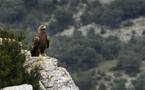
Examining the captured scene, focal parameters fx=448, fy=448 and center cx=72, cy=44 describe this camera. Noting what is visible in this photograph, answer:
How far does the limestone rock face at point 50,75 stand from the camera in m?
17.0

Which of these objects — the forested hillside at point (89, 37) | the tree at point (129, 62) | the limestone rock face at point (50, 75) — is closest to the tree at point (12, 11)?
the forested hillside at point (89, 37)

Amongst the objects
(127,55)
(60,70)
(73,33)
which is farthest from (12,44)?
(73,33)

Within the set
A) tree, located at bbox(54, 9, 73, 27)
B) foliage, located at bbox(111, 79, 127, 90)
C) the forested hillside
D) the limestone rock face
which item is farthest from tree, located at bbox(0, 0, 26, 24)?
the limestone rock face

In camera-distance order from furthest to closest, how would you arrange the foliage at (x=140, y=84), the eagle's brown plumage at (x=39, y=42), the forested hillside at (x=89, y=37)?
1. the forested hillside at (x=89, y=37)
2. the foliage at (x=140, y=84)
3. the eagle's brown plumage at (x=39, y=42)

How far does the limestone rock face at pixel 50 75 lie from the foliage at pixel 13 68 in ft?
1.58

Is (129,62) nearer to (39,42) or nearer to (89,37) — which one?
(89,37)

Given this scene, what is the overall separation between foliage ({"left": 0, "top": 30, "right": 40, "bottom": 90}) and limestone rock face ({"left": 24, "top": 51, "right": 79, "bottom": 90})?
48 centimetres

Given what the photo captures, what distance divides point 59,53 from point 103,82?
14386 millimetres

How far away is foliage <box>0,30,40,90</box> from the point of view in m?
16.0

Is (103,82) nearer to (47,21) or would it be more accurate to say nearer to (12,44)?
(47,21)

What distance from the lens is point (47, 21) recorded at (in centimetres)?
11969

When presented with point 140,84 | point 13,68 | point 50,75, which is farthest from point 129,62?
point 13,68

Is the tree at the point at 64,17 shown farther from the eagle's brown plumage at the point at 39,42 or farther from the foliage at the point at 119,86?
the eagle's brown plumage at the point at 39,42

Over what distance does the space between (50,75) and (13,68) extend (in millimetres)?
1466
